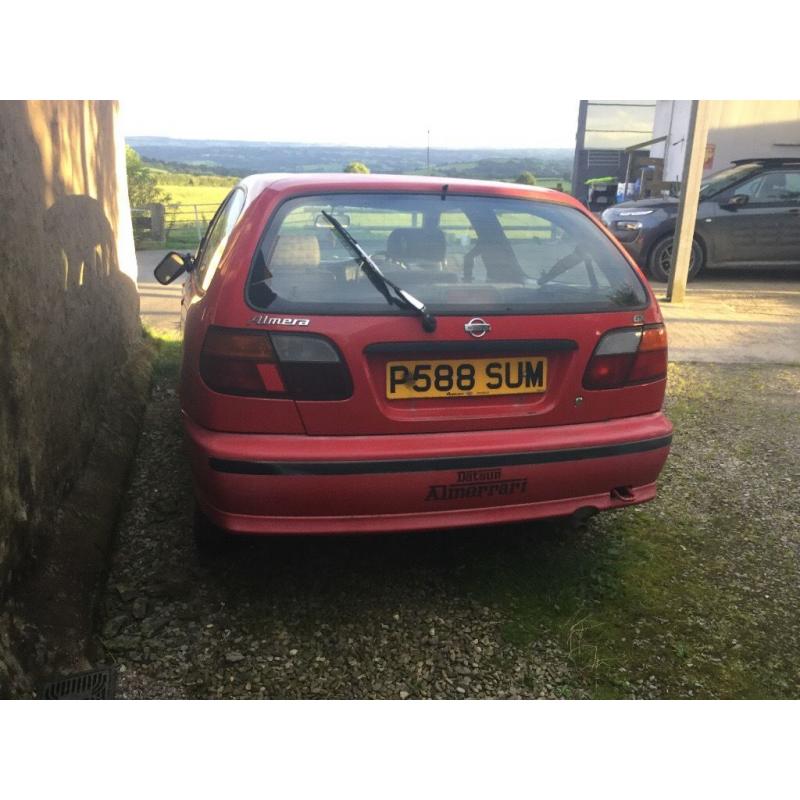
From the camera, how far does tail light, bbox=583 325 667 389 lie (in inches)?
102

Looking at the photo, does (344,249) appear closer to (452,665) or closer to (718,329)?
(452,665)

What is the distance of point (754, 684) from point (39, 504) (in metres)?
2.47

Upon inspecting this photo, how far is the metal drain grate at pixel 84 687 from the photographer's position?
212 cm

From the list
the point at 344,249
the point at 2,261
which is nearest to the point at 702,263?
the point at 344,249

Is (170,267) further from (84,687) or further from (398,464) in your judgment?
(84,687)

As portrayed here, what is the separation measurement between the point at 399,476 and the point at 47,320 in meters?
1.58

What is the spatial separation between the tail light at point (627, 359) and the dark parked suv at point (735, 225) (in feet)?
24.9

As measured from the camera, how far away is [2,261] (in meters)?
2.43

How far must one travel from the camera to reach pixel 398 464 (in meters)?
2.34

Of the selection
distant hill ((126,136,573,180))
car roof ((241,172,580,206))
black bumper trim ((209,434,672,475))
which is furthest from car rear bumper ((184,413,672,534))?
distant hill ((126,136,573,180))

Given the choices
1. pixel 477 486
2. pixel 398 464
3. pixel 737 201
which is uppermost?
pixel 737 201

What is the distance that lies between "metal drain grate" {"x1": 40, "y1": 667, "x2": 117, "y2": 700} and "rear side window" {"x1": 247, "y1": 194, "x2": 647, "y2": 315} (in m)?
1.24

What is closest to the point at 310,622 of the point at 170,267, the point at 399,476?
the point at 399,476

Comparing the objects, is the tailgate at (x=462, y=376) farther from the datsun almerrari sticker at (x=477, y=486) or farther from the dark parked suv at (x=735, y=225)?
the dark parked suv at (x=735, y=225)
